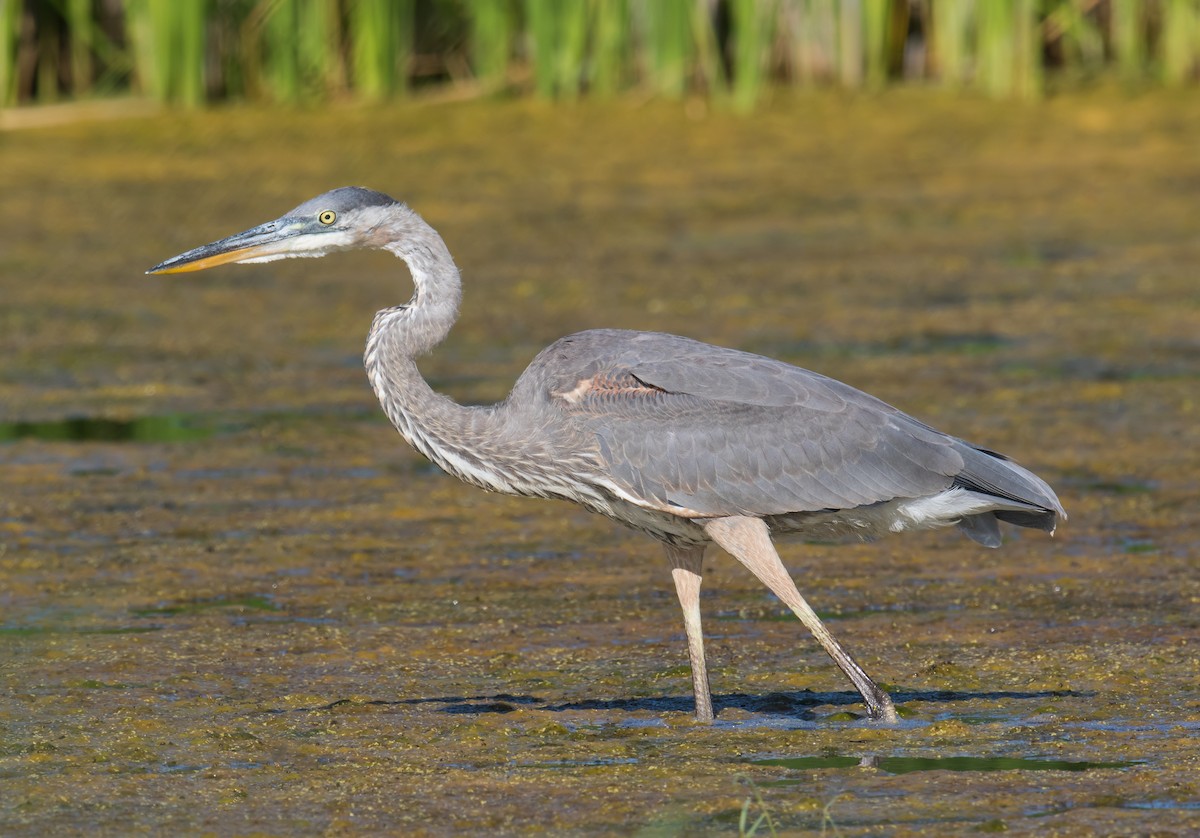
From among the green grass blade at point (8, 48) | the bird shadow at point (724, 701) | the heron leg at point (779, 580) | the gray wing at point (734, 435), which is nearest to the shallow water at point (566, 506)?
the bird shadow at point (724, 701)

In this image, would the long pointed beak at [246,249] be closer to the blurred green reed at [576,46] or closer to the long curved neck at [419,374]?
the long curved neck at [419,374]

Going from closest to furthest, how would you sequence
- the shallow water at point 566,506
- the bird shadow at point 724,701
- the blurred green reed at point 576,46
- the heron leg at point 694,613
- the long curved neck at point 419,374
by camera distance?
the shallow water at point 566,506, the heron leg at point 694,613, the bird shadow at point 724,701, the long curved neck at point 419,374, the blurred green reed at point 576,46

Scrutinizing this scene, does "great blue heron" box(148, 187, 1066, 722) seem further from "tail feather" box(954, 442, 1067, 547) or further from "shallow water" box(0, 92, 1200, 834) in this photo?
"shallow water" box(0, 92, 1200, 834)

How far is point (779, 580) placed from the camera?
518cm

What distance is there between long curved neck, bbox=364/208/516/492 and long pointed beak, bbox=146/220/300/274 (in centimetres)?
29

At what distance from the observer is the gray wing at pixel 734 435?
17.5ft

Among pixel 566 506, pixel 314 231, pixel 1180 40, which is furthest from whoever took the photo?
pixel 1180 40

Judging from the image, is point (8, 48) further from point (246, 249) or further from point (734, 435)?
point (734, 435)

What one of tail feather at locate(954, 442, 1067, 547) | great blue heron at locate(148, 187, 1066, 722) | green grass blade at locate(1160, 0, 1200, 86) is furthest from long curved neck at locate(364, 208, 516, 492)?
green grass blade at locate(1160, 0, 1200, 86)

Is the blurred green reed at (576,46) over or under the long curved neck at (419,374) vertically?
over

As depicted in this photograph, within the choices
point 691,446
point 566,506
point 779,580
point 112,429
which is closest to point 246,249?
point 691,446

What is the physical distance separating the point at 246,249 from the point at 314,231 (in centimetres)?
20

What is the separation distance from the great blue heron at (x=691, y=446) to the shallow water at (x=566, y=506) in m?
0.47

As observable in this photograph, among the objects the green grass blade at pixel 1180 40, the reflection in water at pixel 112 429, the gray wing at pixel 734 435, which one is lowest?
the reflection in water at pixel 112 429
